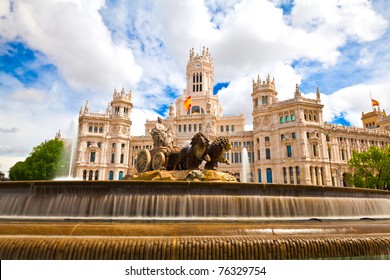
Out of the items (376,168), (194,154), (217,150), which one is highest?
(376,168)

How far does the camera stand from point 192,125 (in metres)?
76.9

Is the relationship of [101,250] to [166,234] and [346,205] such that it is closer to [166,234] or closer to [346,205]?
[166,234]

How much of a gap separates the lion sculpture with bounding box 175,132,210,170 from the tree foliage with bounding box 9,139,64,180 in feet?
155

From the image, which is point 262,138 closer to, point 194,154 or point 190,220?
point 194,154

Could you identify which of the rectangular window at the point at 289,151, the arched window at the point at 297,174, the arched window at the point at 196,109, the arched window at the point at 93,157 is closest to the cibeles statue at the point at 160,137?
the arched window at the point at 297,174

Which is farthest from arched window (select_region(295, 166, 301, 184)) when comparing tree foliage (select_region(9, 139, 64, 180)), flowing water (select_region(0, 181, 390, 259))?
tree foliage (select_region(9, 139, 64, 180))

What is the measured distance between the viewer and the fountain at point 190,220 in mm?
6684

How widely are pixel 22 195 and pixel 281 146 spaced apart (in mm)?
59419

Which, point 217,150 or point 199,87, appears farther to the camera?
point 199,87

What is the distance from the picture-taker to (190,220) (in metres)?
10.8

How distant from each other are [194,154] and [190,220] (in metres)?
5.74

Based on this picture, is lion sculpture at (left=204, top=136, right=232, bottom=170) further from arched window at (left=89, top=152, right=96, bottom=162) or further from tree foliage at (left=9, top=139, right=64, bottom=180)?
arched window at (left=89, top=152, right=96, bottom=162)

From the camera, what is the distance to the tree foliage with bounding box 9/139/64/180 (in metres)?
52.8

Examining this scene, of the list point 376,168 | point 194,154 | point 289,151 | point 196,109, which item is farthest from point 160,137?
point 196,109
